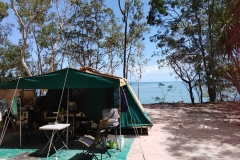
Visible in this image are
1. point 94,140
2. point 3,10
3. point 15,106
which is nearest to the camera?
point 94,140

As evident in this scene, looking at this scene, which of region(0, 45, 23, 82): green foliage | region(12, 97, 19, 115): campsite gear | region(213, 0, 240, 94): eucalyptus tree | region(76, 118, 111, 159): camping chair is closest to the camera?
region(76, 118, 111, 159): camping chair

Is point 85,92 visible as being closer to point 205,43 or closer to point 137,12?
point 205,43

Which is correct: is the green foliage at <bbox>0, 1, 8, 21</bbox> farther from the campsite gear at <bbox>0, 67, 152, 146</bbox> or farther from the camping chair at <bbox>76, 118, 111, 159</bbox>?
the camping chair at <bbox>76, 118, 111, 159</bbox>

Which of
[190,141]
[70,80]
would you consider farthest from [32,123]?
[190,141]

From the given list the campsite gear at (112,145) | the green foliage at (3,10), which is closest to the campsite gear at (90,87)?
the campsite gear at (112,145)

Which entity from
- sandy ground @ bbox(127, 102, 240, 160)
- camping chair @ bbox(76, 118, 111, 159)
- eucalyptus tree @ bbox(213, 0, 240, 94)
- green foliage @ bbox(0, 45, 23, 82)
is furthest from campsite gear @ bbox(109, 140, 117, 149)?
green foliage @ bbox(0, 45, 23, 82)

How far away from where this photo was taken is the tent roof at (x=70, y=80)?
5113mm

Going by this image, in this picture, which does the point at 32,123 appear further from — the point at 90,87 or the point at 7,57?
the point at 7,57

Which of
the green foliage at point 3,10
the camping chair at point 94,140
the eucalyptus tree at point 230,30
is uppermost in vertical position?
the green foliage at point 3,10

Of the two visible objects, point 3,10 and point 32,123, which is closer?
point 32,123

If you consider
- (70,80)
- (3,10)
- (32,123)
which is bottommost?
(32,123)

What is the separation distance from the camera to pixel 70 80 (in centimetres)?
520

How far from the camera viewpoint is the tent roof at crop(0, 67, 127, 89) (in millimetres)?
5113

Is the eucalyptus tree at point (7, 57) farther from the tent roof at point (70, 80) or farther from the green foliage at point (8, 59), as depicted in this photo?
the tent roof at point (70, 80)
